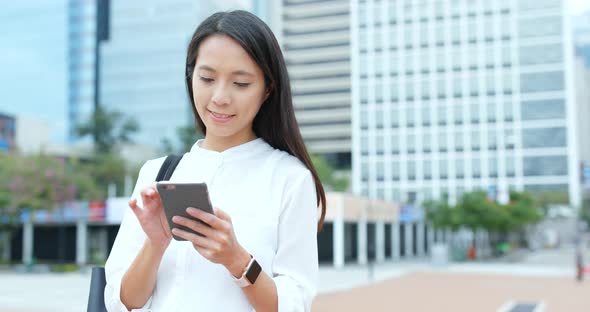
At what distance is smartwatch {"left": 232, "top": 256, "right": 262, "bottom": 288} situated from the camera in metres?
1.49

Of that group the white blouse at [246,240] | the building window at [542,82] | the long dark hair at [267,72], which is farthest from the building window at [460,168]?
the white blouse at [246,240]

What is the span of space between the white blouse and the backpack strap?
0.03 metres

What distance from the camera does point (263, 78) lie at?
5.56ft

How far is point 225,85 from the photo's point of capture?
163cm

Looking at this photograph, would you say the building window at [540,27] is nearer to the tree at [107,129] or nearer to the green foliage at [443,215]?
the tree at [107,129]

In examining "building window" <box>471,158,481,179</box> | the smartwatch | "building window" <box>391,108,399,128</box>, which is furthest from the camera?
"building window" <box>391,108,399,128</box>

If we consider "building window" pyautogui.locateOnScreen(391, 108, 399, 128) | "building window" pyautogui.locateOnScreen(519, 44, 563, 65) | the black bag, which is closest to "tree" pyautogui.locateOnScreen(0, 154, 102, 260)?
the black bag

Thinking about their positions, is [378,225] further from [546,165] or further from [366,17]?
[366,17]

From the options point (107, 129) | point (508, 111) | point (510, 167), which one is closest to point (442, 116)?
point (508, 111)

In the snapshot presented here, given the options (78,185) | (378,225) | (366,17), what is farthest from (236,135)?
(366,17)

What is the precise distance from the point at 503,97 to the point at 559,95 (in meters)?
5.78

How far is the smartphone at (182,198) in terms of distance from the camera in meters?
1.38

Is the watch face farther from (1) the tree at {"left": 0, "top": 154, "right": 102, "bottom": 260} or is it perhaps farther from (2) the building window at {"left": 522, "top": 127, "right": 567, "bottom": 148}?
(2) the building window at {"left": 522, "top": 127, "right": 567, "bottom": 148}

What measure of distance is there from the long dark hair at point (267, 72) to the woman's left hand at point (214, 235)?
38cm
